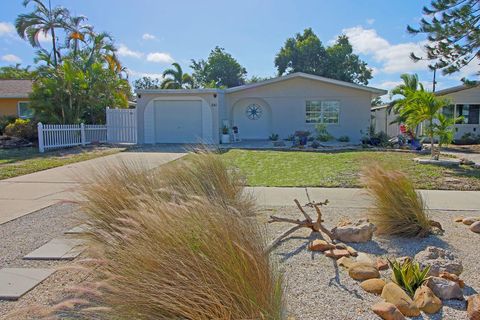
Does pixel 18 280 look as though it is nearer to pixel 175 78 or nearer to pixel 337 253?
pixel 337 253

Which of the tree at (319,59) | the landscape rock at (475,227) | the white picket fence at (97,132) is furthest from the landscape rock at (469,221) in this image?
the tree at (319,59)

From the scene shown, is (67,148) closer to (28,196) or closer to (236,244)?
(28,196)

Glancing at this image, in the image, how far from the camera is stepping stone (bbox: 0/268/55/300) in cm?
310

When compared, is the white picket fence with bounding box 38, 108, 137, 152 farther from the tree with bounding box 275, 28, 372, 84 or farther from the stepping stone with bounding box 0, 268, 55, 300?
the tree with bounding box 275, 28, 372, 84

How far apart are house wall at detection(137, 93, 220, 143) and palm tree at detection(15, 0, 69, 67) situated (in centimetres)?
906

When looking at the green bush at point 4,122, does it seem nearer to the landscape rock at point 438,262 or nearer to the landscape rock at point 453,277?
the landscape rock at point 438,262

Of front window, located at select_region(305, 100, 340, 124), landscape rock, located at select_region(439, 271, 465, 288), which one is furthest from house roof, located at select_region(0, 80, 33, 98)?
landscape rock, located at select_region(439, 271, 465, 288)

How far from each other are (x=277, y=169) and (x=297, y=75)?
11355 millimetres

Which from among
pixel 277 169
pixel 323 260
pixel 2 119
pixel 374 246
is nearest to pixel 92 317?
pixel 323 260

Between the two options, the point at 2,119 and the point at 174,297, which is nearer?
the point at 174,297

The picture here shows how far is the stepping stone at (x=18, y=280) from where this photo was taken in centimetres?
310

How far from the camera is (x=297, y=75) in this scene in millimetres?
20203

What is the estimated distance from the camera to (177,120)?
20844 mm

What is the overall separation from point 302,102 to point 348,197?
1461 centimetres
